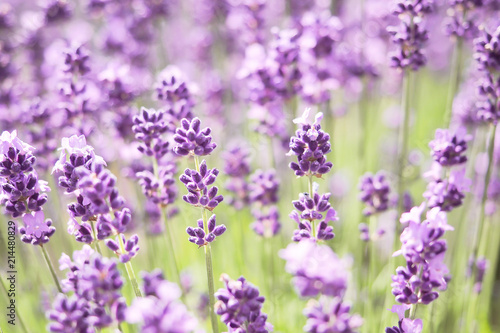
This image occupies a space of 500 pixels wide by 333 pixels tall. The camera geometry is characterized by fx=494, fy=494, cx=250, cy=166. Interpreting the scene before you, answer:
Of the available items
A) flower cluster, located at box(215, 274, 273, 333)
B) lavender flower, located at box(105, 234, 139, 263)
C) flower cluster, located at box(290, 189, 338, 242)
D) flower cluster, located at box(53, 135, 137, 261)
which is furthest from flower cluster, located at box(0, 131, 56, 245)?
flower cluster, located at box(290, 189, 338, 242)

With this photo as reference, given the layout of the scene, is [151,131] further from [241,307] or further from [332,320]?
[332,320]

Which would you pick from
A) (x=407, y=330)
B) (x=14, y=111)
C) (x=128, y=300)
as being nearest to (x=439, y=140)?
(x=407, y=330)

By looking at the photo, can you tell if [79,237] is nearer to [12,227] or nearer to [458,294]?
[12,227]

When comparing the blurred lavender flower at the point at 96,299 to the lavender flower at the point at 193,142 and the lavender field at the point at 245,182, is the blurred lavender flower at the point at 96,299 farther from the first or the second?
the lavender flower at the point at 193,142

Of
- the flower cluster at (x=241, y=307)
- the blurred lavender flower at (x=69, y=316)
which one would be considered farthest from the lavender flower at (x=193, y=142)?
the blurred lavender flower at (x=69, y=316)

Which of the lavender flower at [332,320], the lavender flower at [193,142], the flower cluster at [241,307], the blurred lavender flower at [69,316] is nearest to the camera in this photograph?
the lavender flower at [332,320]

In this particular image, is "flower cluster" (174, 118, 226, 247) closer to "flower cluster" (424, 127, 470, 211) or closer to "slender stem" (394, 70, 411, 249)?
"flower cluster" (424, 127, 470, 211)
